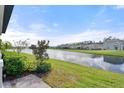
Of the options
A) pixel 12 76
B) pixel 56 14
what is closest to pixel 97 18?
pixel 56 14

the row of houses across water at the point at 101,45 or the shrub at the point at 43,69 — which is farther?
the shrub at the point at 43,69

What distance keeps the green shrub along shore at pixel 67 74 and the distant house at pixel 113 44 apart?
1.98 ft

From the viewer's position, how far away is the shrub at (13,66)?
20.8ft

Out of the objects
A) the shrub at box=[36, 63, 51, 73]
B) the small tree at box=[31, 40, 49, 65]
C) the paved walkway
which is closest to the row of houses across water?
the small tree at box=[31, 40, 49, 65]

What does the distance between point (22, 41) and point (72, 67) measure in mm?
1351

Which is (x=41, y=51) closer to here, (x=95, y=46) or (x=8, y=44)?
(x=8, y=44)

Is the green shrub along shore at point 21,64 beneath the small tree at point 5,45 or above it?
beneath

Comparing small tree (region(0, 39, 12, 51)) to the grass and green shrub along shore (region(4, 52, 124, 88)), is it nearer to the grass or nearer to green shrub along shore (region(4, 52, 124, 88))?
green shrub along shore (region(4, 52, 124, 88))

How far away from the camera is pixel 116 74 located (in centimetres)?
638

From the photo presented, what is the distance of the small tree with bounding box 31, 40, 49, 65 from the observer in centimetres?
627

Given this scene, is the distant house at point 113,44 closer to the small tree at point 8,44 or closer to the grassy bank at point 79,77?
the grassy bank at point 79,77

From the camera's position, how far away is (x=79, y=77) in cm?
641

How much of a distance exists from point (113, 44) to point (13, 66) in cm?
246

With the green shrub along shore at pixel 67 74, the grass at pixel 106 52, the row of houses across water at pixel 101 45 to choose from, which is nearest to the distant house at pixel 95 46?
the row of houses across water at pixel 101 45
